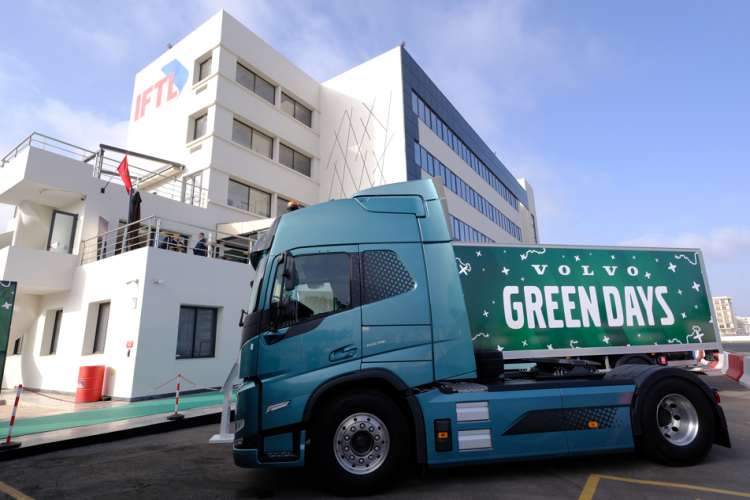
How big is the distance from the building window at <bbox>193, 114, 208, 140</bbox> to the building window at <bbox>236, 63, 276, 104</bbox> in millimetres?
2919

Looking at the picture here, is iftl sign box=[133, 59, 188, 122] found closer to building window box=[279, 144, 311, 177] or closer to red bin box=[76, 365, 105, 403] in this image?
building window box=[279, 144, 311, 177]

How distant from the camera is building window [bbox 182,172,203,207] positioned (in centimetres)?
2056

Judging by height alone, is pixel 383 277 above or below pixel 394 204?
below

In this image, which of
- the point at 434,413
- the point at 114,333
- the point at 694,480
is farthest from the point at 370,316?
the point at 114,333

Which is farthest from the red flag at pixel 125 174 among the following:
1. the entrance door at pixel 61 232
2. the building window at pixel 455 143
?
the building window at pixel 455 143

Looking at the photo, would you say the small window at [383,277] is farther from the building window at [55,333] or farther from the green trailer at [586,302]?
the building window at [55,333]

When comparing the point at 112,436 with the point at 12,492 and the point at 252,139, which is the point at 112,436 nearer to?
the point at 12,492

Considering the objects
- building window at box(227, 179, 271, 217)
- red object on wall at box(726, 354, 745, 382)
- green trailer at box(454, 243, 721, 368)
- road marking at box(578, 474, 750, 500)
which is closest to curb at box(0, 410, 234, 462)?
green trailer at box(454, 243, 721, 368)

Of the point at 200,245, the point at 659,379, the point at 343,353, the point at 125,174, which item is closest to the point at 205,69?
the point at 125,174

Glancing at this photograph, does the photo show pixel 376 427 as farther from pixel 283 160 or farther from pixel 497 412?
pixel 283 160

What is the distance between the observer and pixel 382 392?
4746 mm

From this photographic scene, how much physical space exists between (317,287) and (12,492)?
4120 mm

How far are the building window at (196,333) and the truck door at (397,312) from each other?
402 inches

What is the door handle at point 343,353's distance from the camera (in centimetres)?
460
